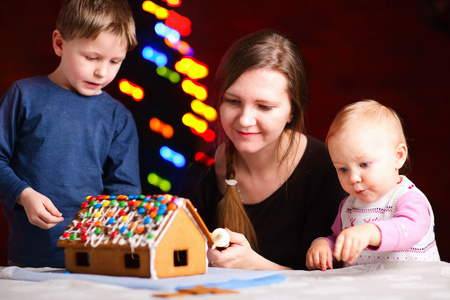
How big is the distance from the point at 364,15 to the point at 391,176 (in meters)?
1.70

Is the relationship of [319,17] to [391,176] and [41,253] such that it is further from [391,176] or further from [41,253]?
[41,253]

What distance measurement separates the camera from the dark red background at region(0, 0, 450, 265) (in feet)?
9.33

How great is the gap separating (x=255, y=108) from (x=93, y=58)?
0.54 meters

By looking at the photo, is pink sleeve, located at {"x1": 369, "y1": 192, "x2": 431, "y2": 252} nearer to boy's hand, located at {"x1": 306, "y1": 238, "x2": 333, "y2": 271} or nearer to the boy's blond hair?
boy's hand, located at {"x1": 306, "y1": 238, "x2": 333, "y2": 271}

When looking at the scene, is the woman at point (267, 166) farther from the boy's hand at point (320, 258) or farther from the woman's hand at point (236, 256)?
the boy's hand at point (320, 258)

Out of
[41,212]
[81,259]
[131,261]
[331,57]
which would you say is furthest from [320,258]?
[331,57]

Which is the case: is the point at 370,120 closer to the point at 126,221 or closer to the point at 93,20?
the point at 126,221

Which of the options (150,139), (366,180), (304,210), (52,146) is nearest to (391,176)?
(366,180)

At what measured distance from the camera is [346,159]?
1.48 meters

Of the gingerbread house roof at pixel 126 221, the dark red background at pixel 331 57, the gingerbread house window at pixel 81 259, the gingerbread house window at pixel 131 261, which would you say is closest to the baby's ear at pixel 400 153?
the gingerbread house roof at pixel 126 221

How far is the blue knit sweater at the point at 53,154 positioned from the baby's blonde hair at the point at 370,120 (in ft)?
2.51

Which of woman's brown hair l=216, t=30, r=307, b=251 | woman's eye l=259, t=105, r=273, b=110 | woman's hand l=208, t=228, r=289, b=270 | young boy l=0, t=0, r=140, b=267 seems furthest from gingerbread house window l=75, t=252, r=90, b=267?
woman's eye l=259, t=105, r=273, b=110

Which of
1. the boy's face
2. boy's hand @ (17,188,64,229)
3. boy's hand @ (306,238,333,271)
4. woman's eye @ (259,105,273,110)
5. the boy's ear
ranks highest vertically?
the boy's ear

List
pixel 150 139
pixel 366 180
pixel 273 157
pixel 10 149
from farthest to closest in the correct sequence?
pixel 150 139 → pixel 273 157 → pixel 10 149 → pixel 366 180
